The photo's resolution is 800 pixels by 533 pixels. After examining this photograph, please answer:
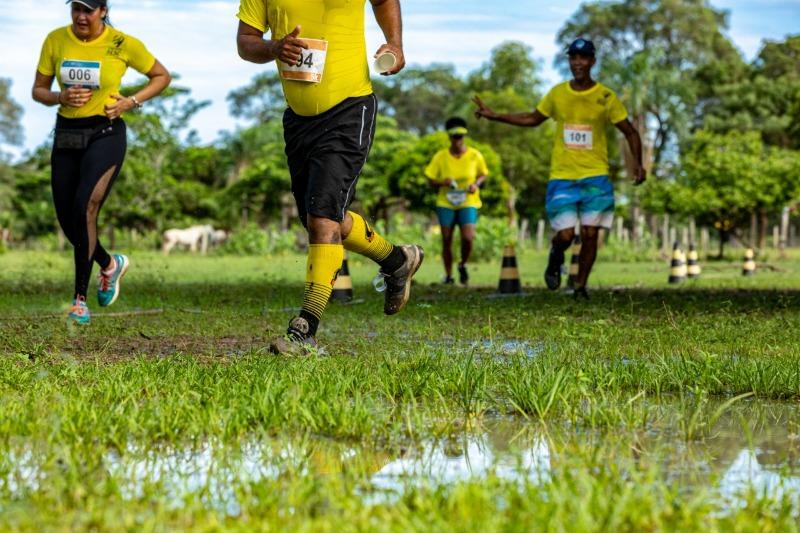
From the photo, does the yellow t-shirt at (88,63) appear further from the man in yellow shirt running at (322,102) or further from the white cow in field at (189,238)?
the white cow in field at (189,238)

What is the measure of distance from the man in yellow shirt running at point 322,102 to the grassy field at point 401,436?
58 centimetres

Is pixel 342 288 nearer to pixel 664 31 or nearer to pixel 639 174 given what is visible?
pixel 639 174

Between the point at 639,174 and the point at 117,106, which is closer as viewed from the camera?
the point at 117,106

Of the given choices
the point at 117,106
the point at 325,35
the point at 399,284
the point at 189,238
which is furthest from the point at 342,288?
the point at 189,238

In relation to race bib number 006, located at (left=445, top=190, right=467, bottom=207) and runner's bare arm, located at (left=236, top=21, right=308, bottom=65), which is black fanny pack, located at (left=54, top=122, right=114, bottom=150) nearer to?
runner's bare arm, located at (left=236, top=21, right=308, bottom=65)

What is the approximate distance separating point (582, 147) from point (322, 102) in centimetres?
582

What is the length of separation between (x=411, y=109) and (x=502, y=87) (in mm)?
16626

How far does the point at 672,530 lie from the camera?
2715mm

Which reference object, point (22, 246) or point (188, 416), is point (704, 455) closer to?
point (188, 416)

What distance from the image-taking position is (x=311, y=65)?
22.2 feet

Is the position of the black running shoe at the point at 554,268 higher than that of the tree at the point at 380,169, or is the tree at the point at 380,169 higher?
the tree at the point at 380,169

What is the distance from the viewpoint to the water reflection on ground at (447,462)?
3205mm

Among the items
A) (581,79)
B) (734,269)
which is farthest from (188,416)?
(734,269)

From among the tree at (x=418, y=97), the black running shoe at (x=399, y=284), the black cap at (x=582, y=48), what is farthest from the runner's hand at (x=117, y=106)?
the tree at (x=418, y=97)
